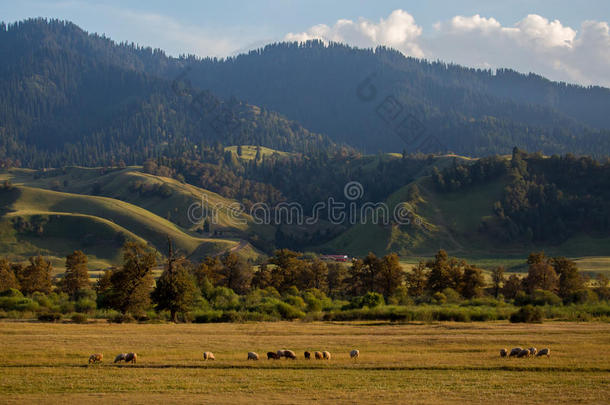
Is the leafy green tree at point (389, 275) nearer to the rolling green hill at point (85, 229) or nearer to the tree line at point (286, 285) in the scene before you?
the tree line at point (286, 285)

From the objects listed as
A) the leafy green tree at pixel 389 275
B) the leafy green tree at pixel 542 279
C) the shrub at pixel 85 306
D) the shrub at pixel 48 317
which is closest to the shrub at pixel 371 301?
the leafy green tree at pixel 389 275

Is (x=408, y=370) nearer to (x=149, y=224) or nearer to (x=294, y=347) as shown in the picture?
(x=294, y=347)

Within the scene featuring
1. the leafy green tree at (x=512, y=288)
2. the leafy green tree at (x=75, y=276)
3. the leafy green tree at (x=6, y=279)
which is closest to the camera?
the leafy green tree at (x=6, y=279)

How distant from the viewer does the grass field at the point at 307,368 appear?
19.6 m

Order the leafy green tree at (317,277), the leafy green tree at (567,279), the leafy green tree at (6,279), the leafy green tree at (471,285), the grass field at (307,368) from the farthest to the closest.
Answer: the leafy green tree at (317,277), the leafy green tree at (471,285), the leafy green tree at (6,279), the leafy green tree at (567,279), the grass field at (307,368)

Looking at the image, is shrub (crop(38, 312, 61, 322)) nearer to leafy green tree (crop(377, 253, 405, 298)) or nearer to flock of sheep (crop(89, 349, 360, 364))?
flock of sheep (crop(89, 349, 360, 364))

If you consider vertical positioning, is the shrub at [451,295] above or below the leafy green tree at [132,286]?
below

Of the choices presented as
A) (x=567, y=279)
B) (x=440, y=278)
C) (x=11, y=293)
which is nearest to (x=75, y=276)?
(x=11, y=293)

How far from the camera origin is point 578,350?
2875 centimetres

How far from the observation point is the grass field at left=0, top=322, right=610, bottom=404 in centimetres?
1961

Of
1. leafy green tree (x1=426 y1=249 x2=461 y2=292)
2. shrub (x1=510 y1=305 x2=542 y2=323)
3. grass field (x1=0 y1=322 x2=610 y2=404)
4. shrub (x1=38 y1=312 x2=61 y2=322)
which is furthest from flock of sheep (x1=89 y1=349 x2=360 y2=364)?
leafy green tree (x1=426 y1=249 x2=461 y2=292)

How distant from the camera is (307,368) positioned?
25.3 metres

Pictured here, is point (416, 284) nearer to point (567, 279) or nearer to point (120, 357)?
point (567, 279)

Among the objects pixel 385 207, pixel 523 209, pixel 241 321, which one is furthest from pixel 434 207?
pixel 241 321
